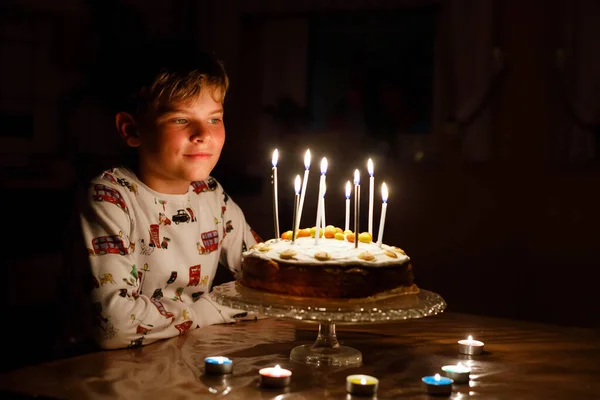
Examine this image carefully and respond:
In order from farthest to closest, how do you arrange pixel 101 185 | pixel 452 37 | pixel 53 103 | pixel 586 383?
pixel 452 37
pixel 53 103
pixel 101 185
pixel 586 383

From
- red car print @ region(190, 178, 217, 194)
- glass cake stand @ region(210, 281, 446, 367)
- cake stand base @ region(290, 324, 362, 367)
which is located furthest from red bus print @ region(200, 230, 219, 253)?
cake stand base @ region(290, 324, 362, 367)

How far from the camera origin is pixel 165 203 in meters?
1.90

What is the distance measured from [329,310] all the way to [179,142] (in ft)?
2.12

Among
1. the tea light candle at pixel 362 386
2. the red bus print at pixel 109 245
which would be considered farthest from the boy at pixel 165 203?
the tea light candle at pixel 362 386

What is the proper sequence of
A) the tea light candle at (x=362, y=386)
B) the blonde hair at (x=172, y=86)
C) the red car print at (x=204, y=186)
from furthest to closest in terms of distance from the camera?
1. the red car print at (x=204, y=186)
2. the blonde hair at (x=172, y=86)
3. the tea light candle at (x=362, y=386)

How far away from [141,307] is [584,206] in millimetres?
2421

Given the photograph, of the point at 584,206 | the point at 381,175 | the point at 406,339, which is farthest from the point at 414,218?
the point at 406,339

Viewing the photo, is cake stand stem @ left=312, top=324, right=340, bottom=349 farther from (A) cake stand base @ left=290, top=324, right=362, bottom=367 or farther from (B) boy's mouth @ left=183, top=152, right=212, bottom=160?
(B) boy's mouth @ left=183, top=152, right=212, bottom=160

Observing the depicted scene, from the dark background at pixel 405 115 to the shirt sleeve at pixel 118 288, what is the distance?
1.39m

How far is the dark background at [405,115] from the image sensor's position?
10.9ft

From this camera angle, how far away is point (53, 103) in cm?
333

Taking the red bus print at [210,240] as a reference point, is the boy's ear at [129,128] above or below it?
above

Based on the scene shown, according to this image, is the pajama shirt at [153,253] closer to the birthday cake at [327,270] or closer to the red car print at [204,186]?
the red car print at [204,186]

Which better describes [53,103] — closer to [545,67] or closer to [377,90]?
[377,90]
